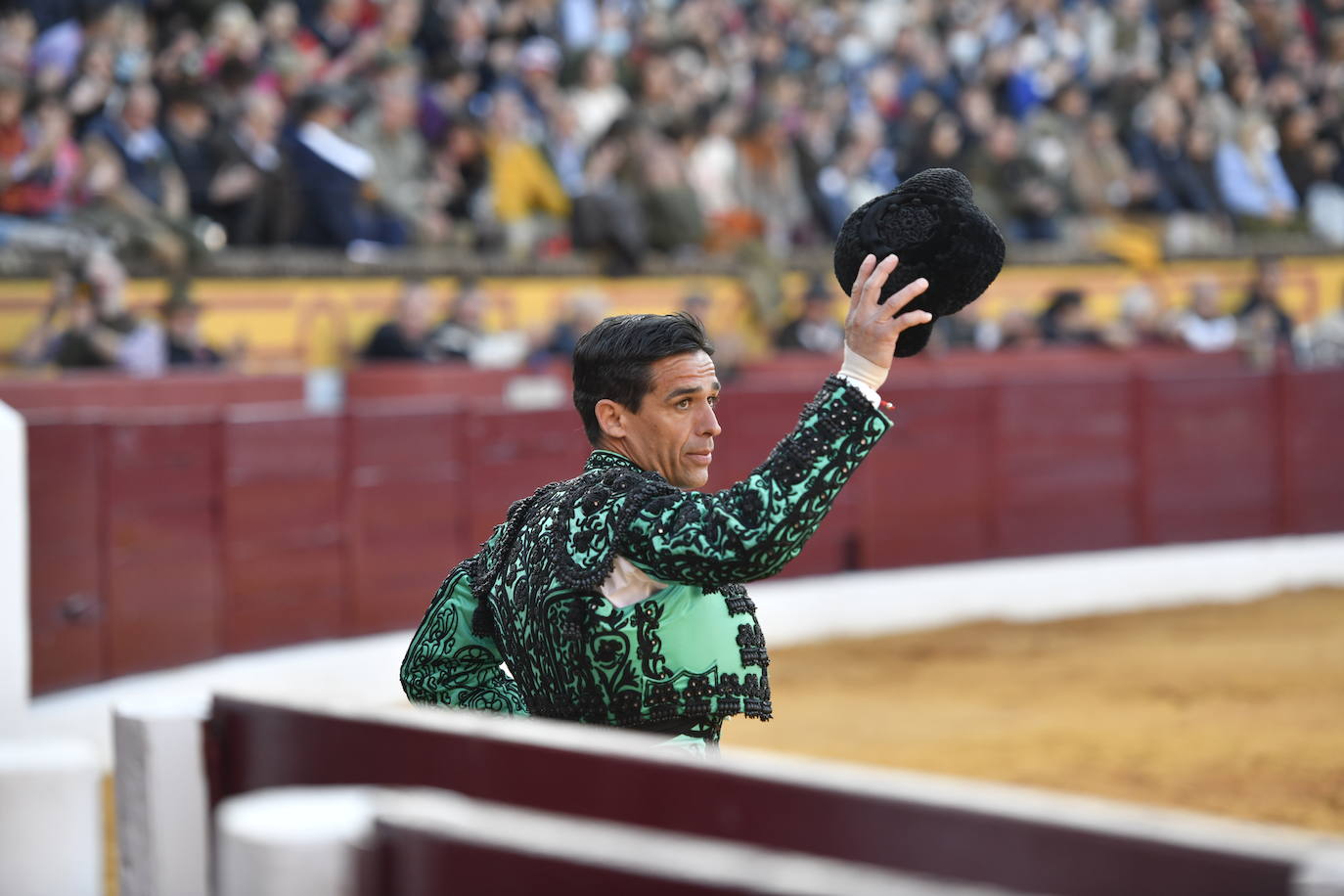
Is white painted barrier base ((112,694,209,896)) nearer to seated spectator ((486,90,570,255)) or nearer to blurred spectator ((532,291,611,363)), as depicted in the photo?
blurred spectator ((532,291,611,363))

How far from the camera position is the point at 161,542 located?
6.58m

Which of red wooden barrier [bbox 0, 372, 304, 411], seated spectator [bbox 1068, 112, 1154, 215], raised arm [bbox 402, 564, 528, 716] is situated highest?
seated spectator [bbox 1068, 112, 1154, 215]

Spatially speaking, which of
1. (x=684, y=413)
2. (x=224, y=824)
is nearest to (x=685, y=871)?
(x=224, y=824)

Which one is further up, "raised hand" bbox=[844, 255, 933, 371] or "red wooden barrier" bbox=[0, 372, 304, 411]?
"red wooden barrier" bbox=[0, 372, 304, 411]

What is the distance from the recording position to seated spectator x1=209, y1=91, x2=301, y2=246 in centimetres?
837

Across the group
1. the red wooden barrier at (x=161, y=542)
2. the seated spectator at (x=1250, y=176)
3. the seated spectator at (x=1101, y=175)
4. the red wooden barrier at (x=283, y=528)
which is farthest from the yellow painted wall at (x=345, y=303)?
the seated spectator at (x=1250, y=176)

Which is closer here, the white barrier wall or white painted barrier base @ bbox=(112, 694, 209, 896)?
white painted barrier base @ bbox=(112, 694, 209, 896)

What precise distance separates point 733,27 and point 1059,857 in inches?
445

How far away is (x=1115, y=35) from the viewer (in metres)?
13.9

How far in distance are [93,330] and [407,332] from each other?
1.63 metres

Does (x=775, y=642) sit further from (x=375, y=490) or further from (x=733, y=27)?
(x=733, y=27)

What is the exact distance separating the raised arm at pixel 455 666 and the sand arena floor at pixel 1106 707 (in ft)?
9.52

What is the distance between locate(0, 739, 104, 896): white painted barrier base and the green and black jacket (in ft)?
2.19

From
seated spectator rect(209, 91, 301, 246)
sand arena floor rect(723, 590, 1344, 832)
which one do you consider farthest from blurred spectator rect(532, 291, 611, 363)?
sand arena floor rect(723, 590, 1344, 832)
